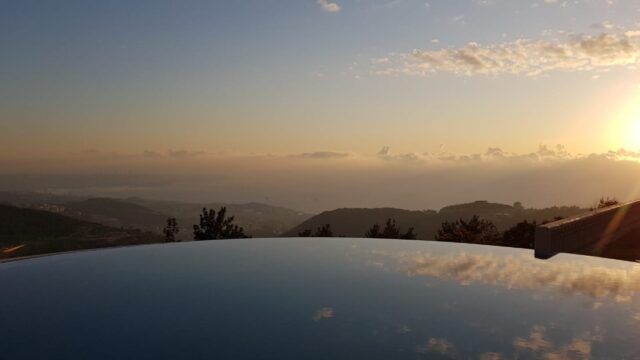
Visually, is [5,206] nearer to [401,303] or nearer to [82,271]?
[82,271]

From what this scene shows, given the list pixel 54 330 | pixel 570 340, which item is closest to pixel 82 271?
pixel 54 330

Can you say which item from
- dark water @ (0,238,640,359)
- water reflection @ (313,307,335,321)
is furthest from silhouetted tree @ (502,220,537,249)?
water reflection @ (313,307,335,321)

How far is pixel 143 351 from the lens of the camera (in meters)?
8.83

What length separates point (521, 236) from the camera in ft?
124

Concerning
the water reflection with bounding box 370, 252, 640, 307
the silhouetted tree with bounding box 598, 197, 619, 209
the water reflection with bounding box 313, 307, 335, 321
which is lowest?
the water reflection with bounding box 313, 307, 335, 321

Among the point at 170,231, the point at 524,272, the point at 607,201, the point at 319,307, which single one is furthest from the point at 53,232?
the point at 524,272

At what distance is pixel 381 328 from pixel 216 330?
11.5 ft

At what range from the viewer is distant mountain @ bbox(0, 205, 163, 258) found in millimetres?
98812

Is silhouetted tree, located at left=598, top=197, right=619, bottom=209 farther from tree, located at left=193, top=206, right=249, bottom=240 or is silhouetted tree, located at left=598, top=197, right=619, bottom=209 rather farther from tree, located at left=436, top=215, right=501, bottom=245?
tree, located at left=193, top=206, right=249, bottom=240

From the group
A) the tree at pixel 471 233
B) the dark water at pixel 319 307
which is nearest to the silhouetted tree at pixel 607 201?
the tree at pixel 471 233

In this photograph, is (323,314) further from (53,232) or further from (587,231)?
(53,232)

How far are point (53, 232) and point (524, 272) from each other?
122 meters

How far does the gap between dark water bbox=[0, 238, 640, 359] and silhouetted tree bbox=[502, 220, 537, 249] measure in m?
16.5

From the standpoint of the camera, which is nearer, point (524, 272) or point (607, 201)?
point (524, 272)
